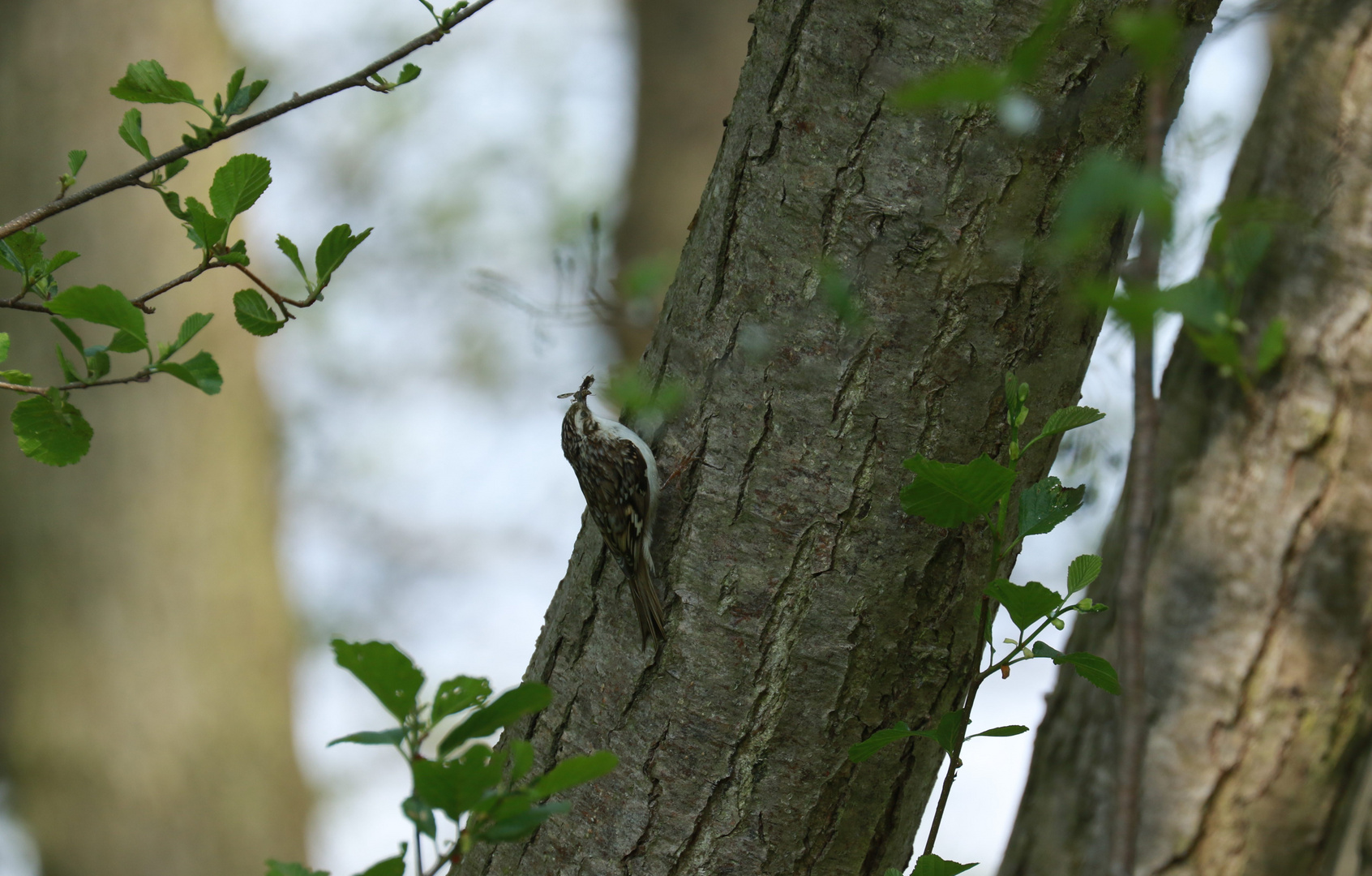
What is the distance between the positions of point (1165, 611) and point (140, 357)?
5058mm

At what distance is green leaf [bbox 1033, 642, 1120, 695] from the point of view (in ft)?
4.11

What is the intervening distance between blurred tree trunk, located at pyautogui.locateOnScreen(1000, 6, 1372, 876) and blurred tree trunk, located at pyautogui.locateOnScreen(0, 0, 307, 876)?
5.18 metres

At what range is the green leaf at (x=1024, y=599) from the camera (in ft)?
4.09

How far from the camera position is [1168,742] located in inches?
106

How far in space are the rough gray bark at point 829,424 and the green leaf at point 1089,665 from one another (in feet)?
1.03

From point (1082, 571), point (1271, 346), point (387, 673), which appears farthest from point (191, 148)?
point (1271, 346)

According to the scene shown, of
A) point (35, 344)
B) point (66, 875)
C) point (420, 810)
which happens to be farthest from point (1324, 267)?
point (66, 875)

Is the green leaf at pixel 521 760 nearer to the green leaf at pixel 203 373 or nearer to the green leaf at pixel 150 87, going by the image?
the green leaf at pixel 203 373

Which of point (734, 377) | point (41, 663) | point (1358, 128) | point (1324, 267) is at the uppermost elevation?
point (41, 663)

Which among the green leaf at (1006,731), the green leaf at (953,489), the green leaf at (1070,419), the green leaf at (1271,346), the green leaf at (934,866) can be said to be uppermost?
the green leaf at (1271,346)

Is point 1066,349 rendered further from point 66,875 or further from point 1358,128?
point 66,875

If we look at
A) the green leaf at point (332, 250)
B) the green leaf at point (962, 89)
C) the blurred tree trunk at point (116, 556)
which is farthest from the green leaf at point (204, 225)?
the blurred tree trunk at point (116, 556)

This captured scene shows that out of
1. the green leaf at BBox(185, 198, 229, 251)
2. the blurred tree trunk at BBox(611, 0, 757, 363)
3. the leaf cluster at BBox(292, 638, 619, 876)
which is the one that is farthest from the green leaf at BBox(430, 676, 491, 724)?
the blurred tree trunk at BBox(611, 0, 757, 363)

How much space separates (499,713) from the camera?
809 mm
